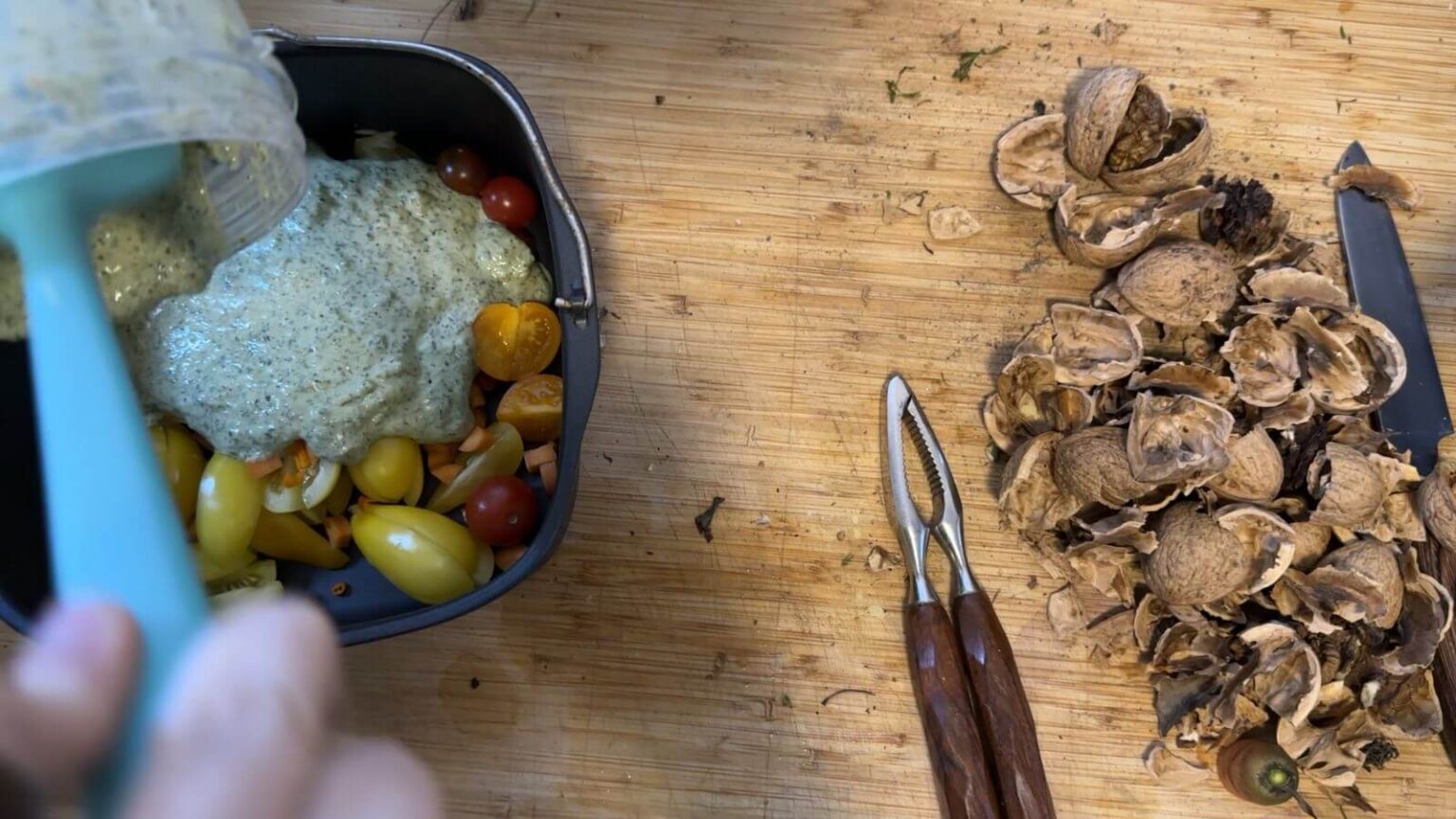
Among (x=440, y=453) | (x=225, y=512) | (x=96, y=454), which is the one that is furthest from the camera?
(x=440, y=453)

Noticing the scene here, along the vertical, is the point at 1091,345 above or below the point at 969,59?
below

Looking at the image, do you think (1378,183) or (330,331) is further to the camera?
(1378,183)

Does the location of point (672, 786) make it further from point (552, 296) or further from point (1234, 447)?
point (1234, 447)

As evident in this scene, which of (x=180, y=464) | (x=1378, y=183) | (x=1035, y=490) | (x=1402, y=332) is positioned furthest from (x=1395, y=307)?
(x=180, y=464)

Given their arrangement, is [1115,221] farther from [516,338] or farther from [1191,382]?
[516,338]

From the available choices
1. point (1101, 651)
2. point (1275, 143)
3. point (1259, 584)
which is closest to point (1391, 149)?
point (1275, 143)

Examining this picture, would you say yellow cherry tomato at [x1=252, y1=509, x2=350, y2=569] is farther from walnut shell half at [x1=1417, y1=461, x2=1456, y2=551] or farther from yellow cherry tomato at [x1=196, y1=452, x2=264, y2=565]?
walnut shell half at [x1=1417, y1=461, x2=1456, y2=551]

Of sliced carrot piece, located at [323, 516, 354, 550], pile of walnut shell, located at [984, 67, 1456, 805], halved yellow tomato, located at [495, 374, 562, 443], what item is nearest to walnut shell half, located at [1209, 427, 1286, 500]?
pile of walnut shell, located at [984, 67, 1456, 805]
